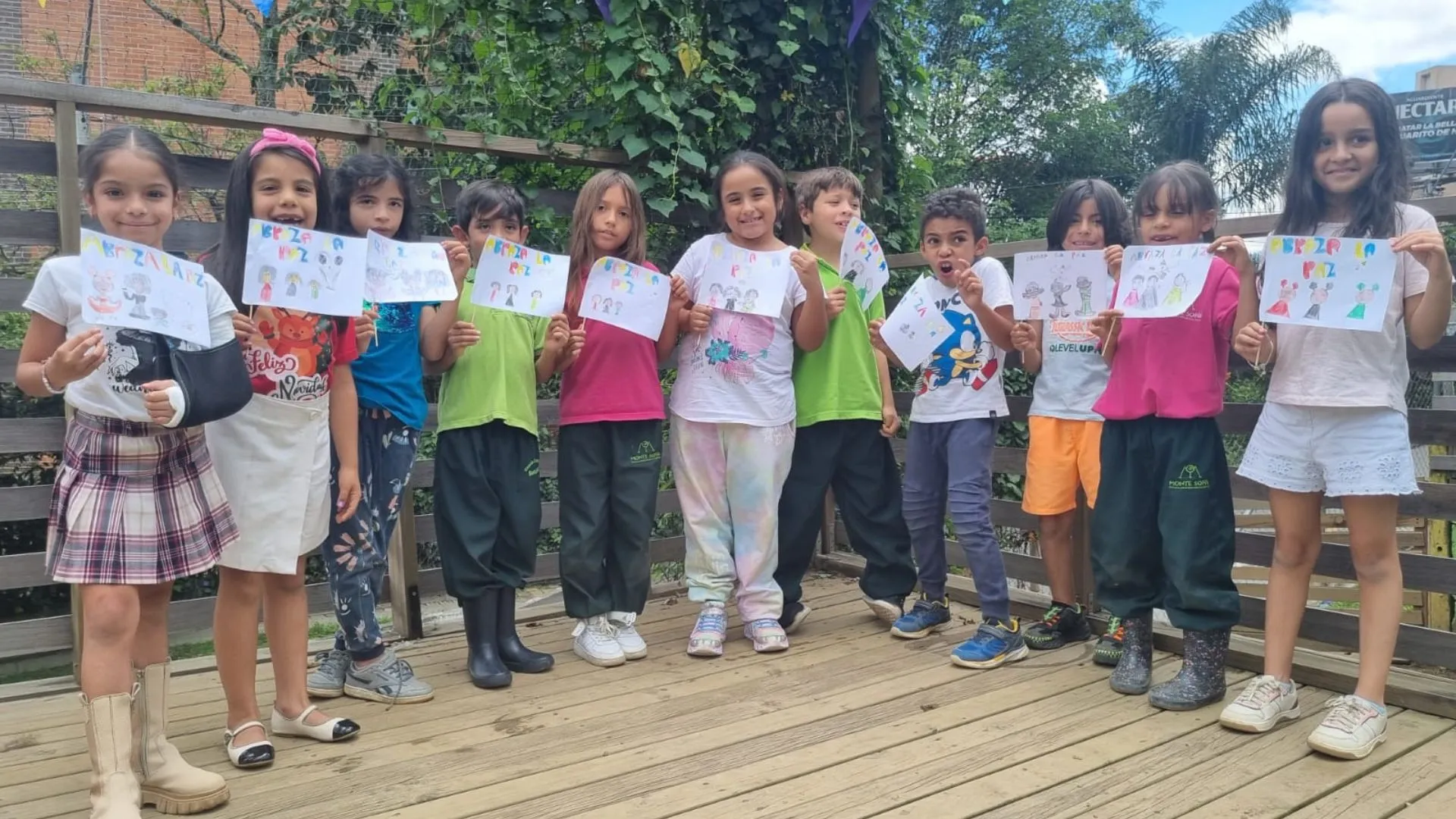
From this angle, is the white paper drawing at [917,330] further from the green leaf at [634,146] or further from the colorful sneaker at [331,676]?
the colorful sneaker at [331,676]

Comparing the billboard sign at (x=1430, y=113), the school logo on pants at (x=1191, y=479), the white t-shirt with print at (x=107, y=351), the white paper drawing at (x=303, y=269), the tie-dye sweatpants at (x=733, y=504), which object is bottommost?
the tie-dye sweatpants at (x=733, y=504)

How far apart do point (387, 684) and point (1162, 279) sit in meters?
2.32

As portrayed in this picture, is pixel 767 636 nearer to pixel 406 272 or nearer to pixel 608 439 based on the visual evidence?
pixel 608 439

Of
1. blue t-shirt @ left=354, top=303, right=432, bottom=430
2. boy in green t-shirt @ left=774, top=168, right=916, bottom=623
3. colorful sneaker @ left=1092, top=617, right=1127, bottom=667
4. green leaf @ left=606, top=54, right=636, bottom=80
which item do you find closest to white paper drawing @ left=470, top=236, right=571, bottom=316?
blue t-shirt @ left=354, top=303, right=432, bottom=430

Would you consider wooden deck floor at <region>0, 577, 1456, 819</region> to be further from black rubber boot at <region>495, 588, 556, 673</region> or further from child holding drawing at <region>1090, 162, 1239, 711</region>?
child holding drawing at <region>1090, 162, 1239, 711</region>

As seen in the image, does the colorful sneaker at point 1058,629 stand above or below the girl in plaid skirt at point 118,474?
below

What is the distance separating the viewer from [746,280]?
10.1ft

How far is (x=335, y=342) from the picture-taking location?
7.77 ft

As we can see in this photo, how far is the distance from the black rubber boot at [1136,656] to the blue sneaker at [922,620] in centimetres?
66

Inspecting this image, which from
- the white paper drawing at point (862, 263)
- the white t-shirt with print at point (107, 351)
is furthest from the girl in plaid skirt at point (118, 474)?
the white paper drawing at point (862, 263)

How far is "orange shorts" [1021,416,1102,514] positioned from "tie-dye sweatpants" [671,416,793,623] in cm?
77

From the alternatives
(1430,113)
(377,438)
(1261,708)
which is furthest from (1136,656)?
(1430,113)

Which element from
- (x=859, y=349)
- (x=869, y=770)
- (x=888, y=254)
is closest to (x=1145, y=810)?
(x=869, y=770)

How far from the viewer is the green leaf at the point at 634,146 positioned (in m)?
3.66
